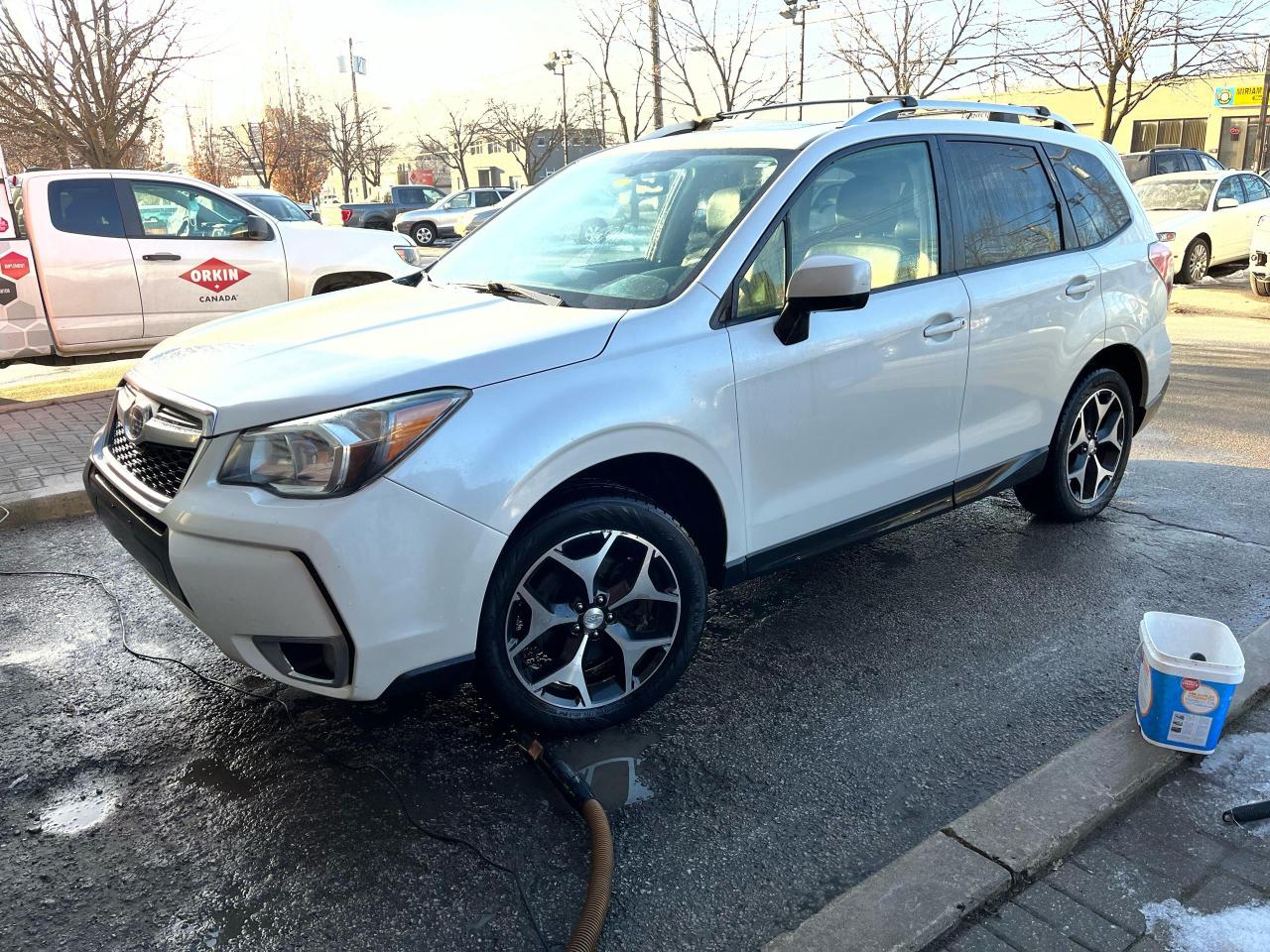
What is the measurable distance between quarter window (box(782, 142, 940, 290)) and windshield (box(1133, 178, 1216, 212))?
13.5 m

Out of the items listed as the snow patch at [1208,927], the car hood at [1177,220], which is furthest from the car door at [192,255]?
the car hood at [1177,220]

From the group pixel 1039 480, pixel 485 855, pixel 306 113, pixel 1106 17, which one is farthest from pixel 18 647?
pixel 306 113

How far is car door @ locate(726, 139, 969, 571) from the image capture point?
3186 millimetres

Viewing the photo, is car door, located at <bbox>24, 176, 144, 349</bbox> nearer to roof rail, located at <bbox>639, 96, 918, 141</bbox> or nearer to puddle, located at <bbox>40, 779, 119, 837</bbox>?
roof rail, located at <bbox>639, 96, 918, 141</bbox>

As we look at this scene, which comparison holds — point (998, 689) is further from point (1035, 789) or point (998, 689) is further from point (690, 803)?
point (690, 803)

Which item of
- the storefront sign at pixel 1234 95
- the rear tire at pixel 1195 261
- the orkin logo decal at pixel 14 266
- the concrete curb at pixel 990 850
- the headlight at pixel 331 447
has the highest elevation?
the storefront sign at pixel 1234 95

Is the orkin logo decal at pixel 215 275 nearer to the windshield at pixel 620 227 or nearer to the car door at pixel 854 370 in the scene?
the windshield at pixel 620 227

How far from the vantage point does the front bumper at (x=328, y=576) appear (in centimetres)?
244

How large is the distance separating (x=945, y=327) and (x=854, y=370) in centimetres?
53

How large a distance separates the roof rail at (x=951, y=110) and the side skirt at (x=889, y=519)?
1466 millimetres

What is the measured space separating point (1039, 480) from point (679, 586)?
241 cm

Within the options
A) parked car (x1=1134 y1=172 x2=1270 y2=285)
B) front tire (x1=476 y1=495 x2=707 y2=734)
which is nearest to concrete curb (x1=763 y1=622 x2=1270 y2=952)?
front tire (x1=476 y1=495 x2=707 y2=734)

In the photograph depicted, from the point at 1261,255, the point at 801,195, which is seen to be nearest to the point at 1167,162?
the point at 1261,255

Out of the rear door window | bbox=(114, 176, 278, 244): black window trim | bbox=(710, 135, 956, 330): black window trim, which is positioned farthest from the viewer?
bbox=(114, 176, 278, 244): black window trim
